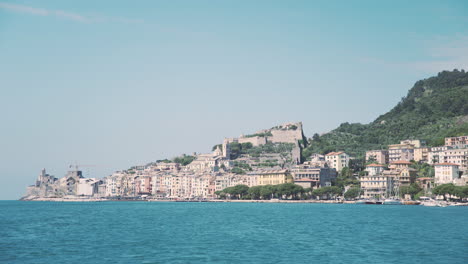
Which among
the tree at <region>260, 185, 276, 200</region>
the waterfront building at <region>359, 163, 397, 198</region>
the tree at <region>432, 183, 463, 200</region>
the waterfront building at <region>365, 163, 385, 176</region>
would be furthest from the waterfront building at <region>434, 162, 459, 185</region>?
the tree at <region>260, 185, 276, 200</region>

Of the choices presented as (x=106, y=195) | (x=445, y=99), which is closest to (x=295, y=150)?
(x=445, y=99)

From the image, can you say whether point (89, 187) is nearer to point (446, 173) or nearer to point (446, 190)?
point (446, 173)

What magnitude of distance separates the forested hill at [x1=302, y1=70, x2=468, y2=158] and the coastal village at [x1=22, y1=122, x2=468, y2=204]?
5467 mm

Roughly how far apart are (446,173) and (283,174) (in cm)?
2943

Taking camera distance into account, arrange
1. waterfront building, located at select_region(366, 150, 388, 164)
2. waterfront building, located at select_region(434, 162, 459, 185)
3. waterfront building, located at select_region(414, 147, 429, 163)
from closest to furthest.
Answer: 1. waterfront building, located at select_region(434, 162, 459, 185)
2. waterfront building, located at select_region(414, 147, 429, 163)
3. waterfront building, located at select_region(366, 150, 388, 164)

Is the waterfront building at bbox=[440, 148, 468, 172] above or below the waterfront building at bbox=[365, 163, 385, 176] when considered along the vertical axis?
above

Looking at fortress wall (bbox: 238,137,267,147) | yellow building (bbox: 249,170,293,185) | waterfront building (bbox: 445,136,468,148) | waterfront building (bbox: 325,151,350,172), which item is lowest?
yellow building (bbox: 249,170,293,185)

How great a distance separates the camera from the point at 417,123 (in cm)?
12800

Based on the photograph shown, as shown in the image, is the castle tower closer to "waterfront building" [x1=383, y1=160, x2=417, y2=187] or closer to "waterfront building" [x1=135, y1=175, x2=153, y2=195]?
"waterfront building" [x1=135, y1=175, x2=153, y2=195]

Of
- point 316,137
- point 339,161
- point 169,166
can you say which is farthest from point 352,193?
point 169,166

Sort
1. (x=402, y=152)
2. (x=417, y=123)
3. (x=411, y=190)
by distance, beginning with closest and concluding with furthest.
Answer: (x=411, y=190) → (x=402, y=152) → (x=417, y=123)

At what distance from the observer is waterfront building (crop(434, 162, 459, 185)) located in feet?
288

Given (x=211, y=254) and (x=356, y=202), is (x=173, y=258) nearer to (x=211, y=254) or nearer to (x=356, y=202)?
(x=211, y=254)

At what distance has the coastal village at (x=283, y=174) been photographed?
93.6 meters
